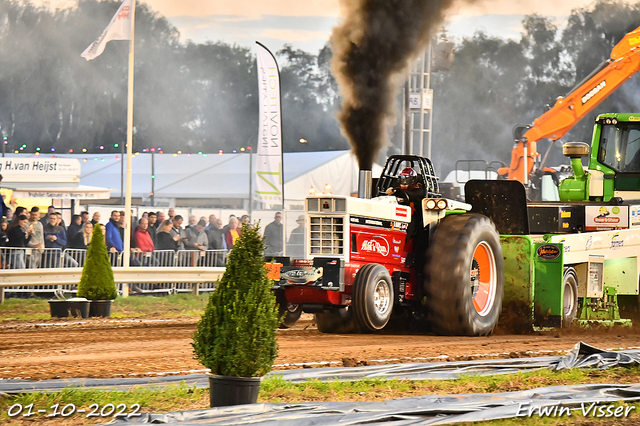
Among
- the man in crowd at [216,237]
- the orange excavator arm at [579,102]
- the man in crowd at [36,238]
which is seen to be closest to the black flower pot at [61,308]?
the man in crowd at [36,238]

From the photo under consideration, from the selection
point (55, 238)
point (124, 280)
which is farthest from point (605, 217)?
point (55, 238)

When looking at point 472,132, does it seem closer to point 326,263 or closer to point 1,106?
point 1,106

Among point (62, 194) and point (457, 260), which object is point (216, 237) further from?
point (457, 260)

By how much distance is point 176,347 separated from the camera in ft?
30.1

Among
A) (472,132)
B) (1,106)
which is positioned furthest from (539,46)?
(1,106)

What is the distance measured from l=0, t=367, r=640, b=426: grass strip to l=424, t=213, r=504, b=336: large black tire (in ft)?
9.15

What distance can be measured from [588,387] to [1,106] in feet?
173

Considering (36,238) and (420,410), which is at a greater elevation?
(36,238)

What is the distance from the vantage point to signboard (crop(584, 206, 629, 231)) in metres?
13.4

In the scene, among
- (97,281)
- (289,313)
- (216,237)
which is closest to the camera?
(289,313)

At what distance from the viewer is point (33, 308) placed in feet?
50.1

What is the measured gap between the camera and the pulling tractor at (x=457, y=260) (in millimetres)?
10395

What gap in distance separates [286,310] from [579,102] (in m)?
18.2

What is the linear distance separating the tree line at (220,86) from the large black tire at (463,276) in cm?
3552
